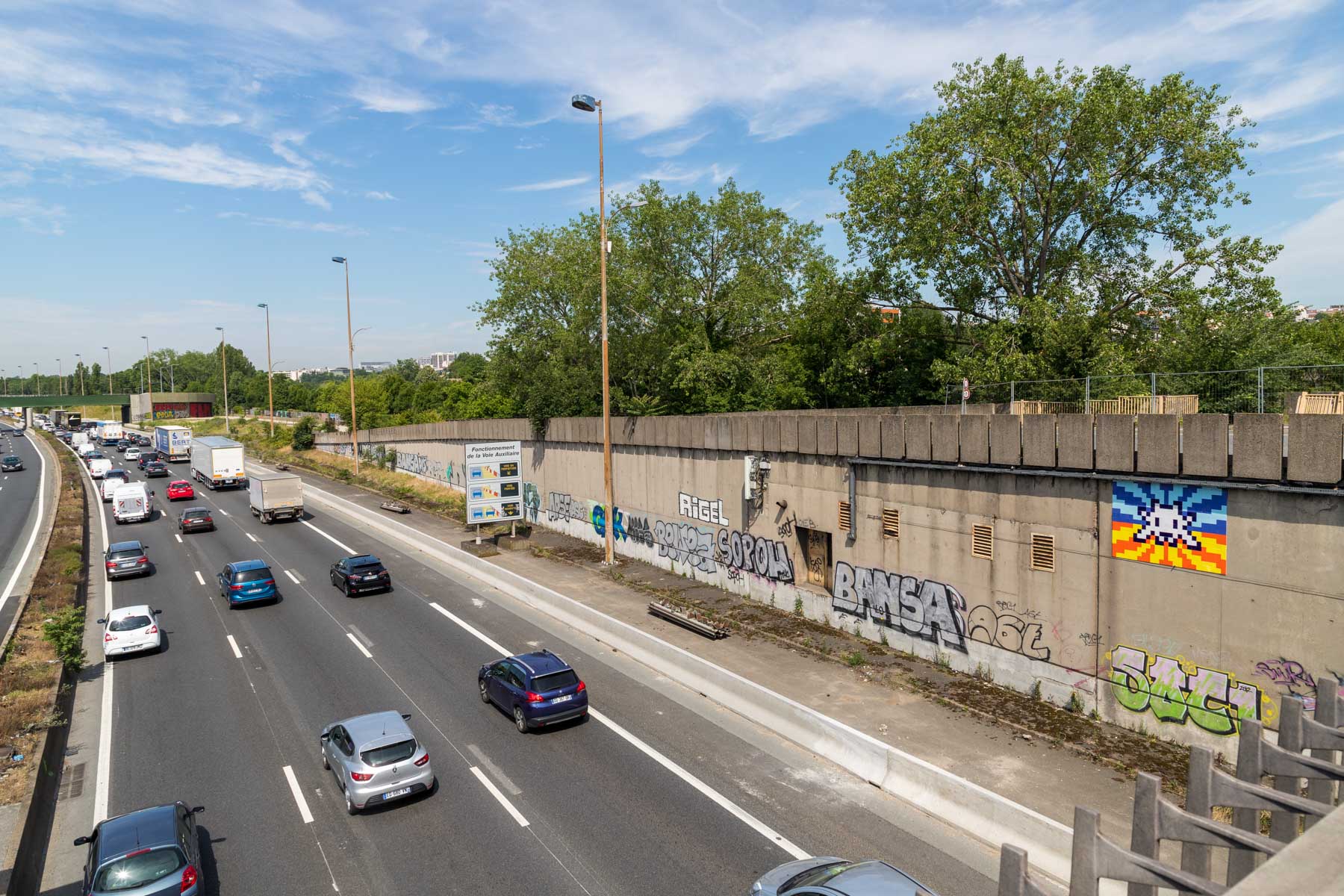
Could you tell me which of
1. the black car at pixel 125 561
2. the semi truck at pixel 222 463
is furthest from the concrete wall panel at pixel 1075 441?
the semi truck at pixel 222 463

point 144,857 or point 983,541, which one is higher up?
point 983,541

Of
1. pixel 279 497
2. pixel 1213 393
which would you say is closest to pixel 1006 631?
pixel 1213 393

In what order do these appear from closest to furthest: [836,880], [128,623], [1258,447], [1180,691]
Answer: [836,880], [1258,447], [1180,691], [128,623]

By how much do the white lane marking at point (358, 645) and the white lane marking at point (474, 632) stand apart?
3201mm

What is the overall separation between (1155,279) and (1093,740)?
74.0 feet

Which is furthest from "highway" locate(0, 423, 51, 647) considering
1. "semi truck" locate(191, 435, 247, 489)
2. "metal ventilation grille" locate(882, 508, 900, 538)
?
"metal ventilation grille" locate(882, 508, 900, 538)

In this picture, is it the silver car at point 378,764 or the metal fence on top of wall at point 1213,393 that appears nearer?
the silver car at point 378,764

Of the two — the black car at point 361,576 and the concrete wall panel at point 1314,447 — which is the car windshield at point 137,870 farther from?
the concrete wall panel at point 1314,447

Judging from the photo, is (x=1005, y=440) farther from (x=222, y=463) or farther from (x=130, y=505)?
(x=222, y=463)

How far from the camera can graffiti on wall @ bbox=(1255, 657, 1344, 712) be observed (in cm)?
1291

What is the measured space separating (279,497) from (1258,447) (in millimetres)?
45635

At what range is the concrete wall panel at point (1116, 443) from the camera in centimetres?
1530

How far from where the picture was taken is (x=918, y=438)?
19.9 metres

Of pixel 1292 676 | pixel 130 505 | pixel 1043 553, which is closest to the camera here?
pixel 1292 676
